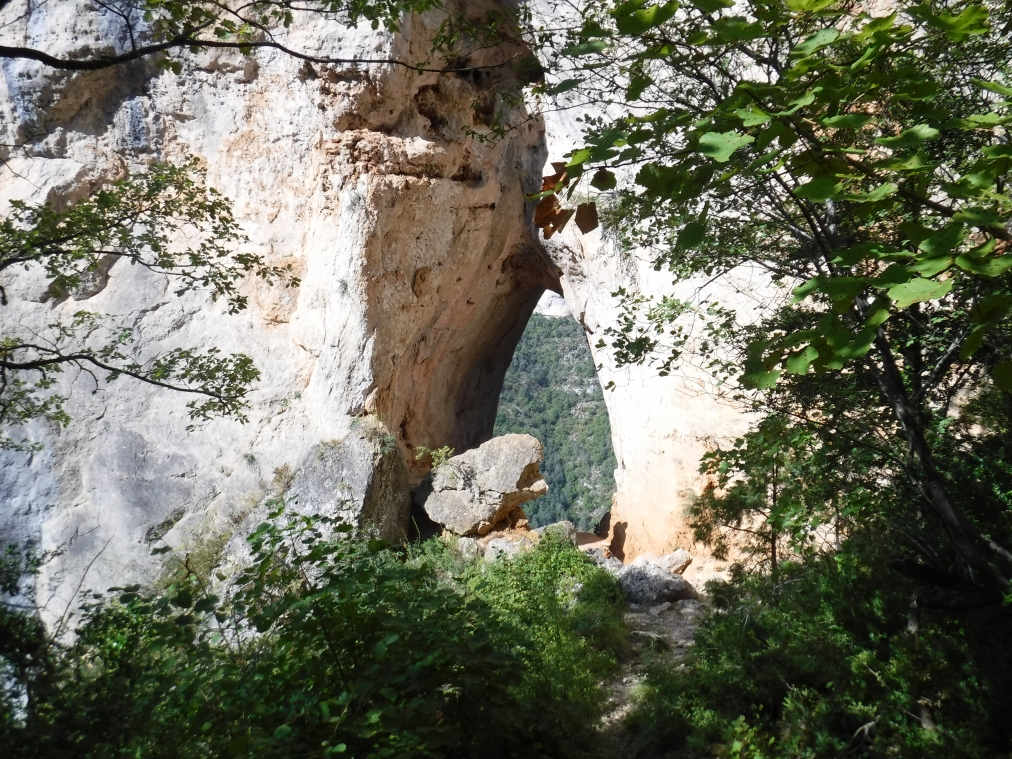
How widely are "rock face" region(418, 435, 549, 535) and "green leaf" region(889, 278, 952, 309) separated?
8.41m

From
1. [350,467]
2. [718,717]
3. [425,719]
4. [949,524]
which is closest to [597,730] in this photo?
[718,717]

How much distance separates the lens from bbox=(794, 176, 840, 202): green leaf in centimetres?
129

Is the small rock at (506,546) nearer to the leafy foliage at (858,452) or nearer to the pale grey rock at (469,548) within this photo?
the pale grey rock at (469,548)

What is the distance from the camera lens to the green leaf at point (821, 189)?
1294 millimetres

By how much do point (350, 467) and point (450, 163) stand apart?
16.2ft

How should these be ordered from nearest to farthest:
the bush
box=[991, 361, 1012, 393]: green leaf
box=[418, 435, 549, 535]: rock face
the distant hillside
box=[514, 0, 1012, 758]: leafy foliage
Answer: box=[991, 361, 1012, 393]: green leaf, box=[514, 0, 1012, 758]: leafy foliage, the bush, box=[418, 435, 549, 535]: rock face, the distant hillside

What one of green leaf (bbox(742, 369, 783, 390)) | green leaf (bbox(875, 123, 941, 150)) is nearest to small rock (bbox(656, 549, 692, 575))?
green leaf (bbox(742, 369, 783, 390))

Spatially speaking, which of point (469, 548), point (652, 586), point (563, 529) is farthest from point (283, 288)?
point (652, 586)

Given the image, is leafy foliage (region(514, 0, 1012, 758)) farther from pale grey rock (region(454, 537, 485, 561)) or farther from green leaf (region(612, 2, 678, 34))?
pale grey rock (region(454, 537, 485, 561))

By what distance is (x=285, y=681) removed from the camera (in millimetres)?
2518

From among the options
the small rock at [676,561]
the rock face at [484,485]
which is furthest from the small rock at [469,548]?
the small rock at [676,561]

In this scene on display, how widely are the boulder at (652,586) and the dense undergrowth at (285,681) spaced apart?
3587 millimetres

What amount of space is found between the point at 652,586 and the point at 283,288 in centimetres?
669

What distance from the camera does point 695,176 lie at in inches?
59.0
